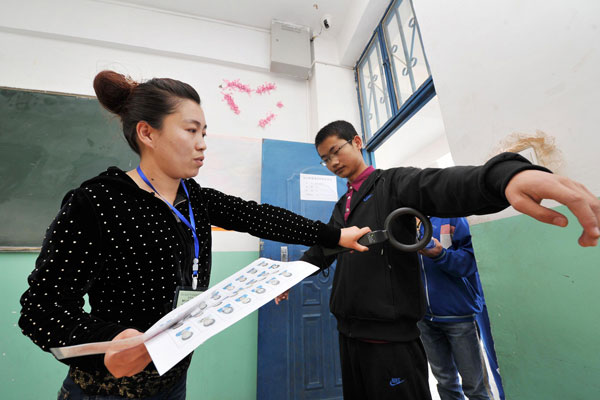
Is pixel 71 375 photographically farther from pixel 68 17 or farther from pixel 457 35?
pixel 68 17

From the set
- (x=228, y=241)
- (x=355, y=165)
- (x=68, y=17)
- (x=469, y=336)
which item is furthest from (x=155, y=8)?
(x=469, y=336)

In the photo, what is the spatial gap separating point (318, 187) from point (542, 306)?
1.48 meters

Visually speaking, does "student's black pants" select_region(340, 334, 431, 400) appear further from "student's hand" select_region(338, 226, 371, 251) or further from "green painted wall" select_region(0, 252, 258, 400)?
"green painted wall" select_region(0, 252, 258, 400)

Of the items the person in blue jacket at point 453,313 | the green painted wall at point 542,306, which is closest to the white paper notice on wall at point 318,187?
the person in blue jacket at point 453,313

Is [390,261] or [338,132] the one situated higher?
[338,132]

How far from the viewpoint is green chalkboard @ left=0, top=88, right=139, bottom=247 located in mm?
1613

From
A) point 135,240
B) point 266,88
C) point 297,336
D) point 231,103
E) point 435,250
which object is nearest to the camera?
point 135,240

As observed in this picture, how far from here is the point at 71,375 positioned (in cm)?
52

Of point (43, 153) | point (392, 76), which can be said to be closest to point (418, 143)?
point (392, 76)

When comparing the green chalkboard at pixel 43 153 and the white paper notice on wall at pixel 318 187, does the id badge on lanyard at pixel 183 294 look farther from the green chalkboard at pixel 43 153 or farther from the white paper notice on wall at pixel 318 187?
the green chalkboard at pixel 43 153

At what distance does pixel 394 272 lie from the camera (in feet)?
2.96

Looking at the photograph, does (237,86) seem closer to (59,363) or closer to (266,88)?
(266,88)

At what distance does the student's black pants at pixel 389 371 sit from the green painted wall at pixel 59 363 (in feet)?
3.45

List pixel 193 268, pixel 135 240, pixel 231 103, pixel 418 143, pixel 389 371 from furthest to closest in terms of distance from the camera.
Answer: pixel 418 143
pixel 231 103
pixel 389 371
pixel 193 268
pixel 135 240
